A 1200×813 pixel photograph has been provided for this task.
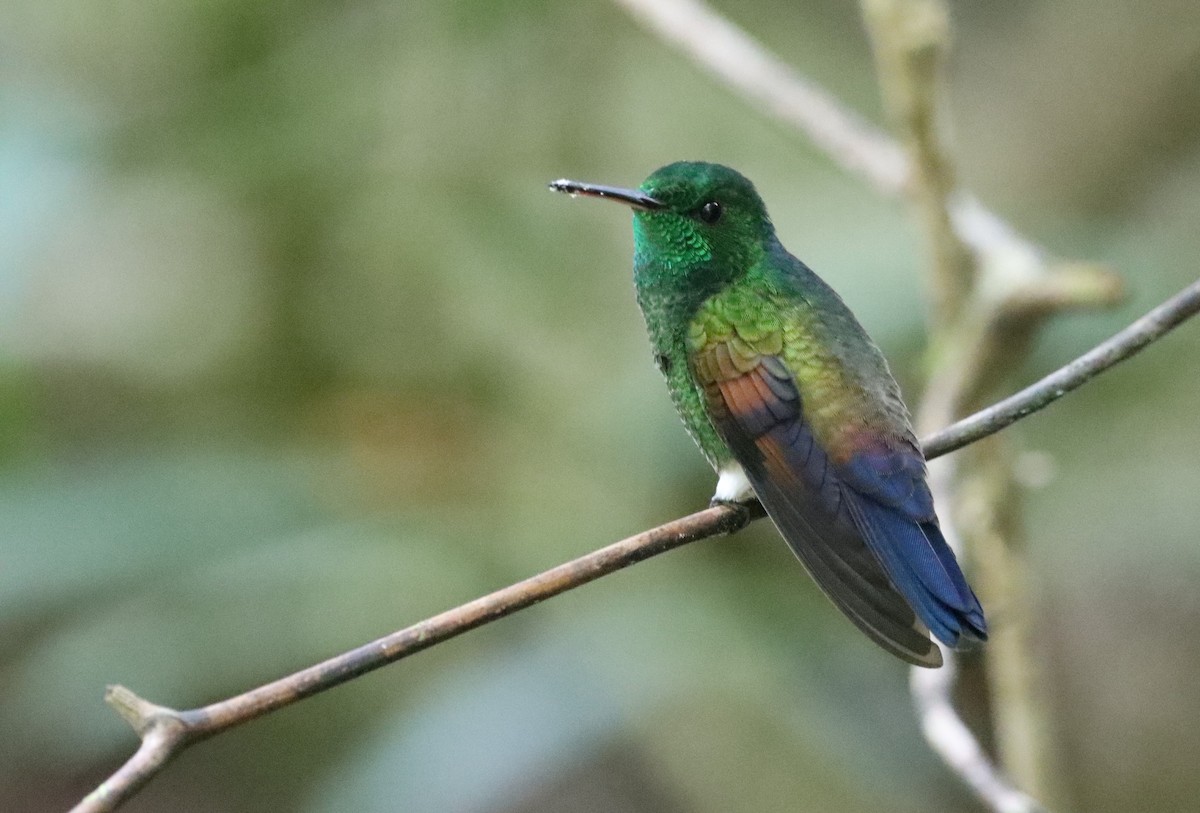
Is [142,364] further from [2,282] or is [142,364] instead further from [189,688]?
[189,688]

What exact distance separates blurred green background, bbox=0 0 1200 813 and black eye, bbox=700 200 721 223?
1.27 metres

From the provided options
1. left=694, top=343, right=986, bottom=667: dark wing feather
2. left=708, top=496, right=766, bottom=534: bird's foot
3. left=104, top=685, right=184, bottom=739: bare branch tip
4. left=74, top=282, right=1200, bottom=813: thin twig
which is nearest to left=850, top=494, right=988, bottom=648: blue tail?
left=694, top=343, right=986, bottom=667: dark wing feather

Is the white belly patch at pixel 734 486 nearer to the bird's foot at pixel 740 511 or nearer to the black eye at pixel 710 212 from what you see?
the bird's foot at pixel 740 511

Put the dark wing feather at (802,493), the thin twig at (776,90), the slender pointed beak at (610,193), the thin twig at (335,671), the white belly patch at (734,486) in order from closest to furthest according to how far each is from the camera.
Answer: the thin twig at (335,671) → the dark wing feather at (802,493) → the slender pointed beak at (610,193) → the white belly patch at (734,486) → the thin twig at (776,90)

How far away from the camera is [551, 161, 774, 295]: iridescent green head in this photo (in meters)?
1.87

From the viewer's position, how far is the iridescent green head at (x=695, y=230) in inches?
73.8

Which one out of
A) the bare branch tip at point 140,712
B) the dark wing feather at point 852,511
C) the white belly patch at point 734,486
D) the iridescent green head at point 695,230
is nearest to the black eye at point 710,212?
the iridescent green head at point 695,230

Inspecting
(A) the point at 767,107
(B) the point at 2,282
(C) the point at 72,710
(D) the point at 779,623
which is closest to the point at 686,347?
(A) the point at 767,107

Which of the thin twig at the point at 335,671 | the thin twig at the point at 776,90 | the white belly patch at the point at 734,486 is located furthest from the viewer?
the thin twig at the point at 776,90

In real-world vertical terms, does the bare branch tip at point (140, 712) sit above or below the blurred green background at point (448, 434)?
below

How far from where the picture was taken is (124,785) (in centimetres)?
113

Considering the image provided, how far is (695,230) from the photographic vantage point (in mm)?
1901

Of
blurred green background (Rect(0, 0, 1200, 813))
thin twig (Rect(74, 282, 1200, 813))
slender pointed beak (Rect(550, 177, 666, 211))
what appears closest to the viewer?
thin twig (Rect(74, 282, 1200, 813))

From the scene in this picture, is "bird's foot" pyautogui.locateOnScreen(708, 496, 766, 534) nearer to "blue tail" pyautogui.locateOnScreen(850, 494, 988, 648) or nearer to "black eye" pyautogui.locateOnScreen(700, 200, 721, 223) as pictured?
"blue tail" pyautogui.locateOnScreen(850, 494, 988, 648)
